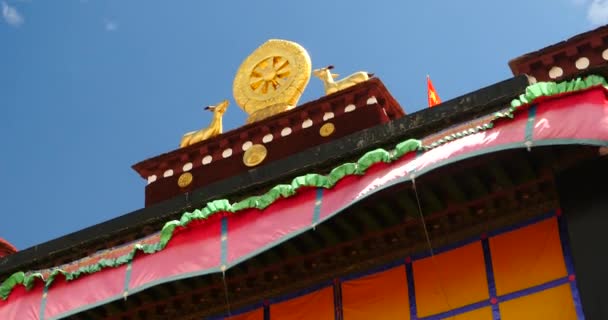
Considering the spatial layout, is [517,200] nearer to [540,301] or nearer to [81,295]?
[540,301]

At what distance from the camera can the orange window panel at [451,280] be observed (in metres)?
10.2

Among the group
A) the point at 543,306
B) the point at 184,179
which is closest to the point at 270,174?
the point at 184,179

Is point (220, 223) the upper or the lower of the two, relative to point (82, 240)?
lower

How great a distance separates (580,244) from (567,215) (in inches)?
15.0

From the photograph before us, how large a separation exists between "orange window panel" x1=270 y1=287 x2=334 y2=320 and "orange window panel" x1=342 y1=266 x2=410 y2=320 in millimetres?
187

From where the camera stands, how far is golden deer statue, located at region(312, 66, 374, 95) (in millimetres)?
14000

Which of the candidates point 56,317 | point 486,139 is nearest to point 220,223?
point 56,317

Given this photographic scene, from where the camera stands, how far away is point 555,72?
12.2 meters

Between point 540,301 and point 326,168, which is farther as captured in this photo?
point 326,168

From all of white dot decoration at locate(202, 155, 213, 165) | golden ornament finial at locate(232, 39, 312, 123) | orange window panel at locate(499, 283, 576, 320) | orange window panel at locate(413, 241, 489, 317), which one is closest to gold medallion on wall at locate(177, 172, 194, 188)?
white dot decoration at locate(202, 155, 213, 165)

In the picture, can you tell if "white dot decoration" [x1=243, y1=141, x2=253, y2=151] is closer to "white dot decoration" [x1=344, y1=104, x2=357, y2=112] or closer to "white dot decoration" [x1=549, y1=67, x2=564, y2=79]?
"white dot decoration" [x1=344, y1=104, x2=357, y2=112]

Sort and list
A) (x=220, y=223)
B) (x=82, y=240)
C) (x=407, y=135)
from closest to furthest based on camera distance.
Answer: (x=220, y=223) → (x=407, y=135) → (x=82, y=240)

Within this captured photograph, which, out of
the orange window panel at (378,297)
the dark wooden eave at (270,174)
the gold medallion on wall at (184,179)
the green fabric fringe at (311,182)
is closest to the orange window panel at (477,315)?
the orange window panel at (378,297)

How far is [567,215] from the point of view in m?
9.73
